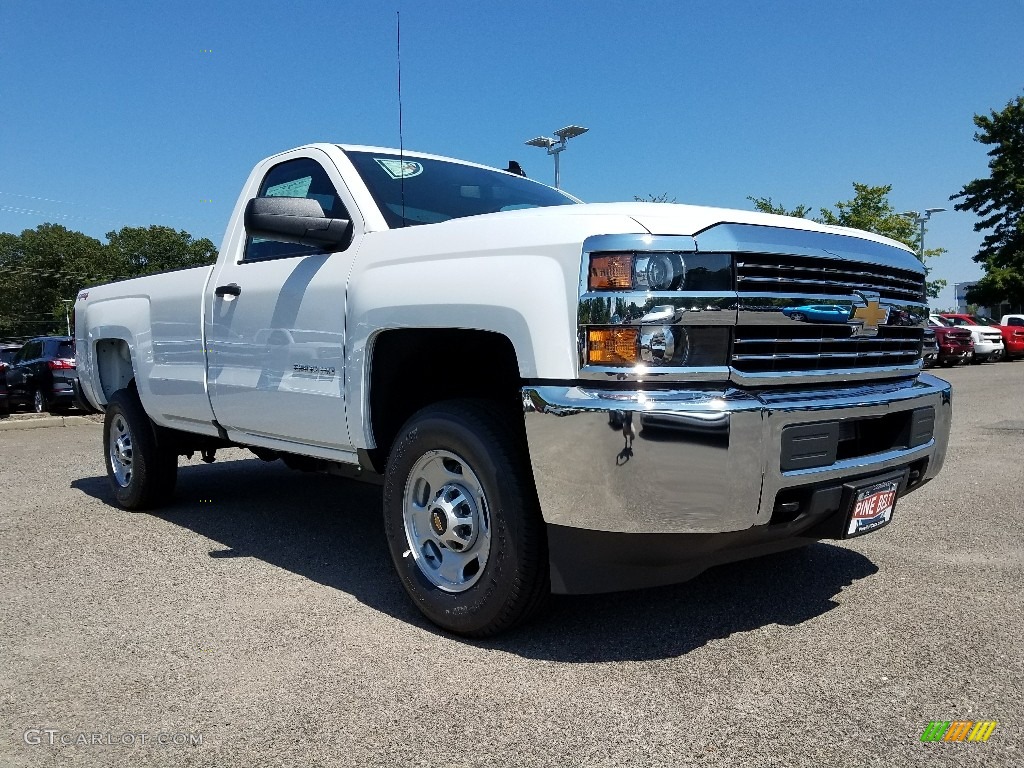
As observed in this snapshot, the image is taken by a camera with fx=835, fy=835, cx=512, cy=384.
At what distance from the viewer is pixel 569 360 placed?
2732 millimetres

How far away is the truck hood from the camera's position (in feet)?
9.00

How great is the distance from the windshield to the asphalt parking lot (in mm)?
1784

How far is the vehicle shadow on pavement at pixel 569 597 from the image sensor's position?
318cm

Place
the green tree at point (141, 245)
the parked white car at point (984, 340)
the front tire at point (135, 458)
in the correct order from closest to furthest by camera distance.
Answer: the front tire at point (135, 458) → the parked white car at point (984, 340) → the green tree at point (141, 245)

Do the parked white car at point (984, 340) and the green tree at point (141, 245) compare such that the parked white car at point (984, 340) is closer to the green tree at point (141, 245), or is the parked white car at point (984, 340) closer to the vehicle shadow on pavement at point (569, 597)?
the vehicle shadow on pavement at point (569, 597)

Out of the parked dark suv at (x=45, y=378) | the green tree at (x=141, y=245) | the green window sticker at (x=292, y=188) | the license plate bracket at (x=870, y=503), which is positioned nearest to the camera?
the license plate bracket at (x=870, y=503)

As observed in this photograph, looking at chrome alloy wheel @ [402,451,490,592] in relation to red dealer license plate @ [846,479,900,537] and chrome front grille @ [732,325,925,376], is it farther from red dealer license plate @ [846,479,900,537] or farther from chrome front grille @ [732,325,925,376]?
red dealer license plate @ [846,479,900,537]

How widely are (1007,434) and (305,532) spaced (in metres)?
7.50

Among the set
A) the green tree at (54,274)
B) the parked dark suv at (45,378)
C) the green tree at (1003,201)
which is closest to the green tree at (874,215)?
the green tree at (1003,201)

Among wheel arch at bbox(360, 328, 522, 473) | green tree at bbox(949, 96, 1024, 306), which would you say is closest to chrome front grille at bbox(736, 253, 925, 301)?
wheel arch at bbox(360, 328, 522, 473)

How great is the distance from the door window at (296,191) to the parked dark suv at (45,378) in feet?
41.9

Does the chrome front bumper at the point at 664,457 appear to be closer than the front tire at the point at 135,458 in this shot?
Yes

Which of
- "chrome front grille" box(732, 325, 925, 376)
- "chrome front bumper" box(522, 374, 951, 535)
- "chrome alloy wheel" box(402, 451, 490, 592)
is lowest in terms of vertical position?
"chrome alloy wheel" box(402, 451, 490, 592)

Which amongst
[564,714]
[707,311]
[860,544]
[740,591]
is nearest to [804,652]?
[740,591]
